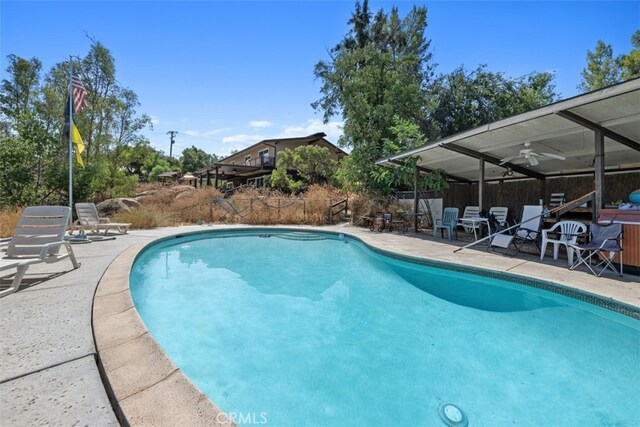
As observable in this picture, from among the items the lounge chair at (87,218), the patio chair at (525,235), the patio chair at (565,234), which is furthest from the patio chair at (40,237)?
the patio chair at (565,234)

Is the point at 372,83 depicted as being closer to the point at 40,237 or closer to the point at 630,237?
the point at 630,237

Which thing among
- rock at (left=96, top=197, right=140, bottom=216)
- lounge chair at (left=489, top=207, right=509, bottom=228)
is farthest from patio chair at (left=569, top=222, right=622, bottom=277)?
rock at (left=96, top=197, right=140, bottom=216)

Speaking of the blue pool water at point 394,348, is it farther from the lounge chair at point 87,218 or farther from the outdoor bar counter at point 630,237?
the lounge chair at point 87,218

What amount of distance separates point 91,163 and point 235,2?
9246mm

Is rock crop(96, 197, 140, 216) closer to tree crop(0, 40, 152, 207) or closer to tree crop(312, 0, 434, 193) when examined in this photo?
tree crop(0, 40, 152, 207)

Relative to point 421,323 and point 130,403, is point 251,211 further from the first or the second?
point 130,403

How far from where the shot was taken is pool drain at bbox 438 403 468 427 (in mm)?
2098

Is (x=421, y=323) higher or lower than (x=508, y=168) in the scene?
lower

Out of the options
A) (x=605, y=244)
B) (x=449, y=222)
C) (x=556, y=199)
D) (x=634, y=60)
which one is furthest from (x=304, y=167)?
(x=634, y=60)

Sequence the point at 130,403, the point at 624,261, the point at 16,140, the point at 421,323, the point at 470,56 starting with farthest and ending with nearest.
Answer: the point at 470,56, the point at 16,140, the point at 624,261, the point at 421,323, the point at 130,403

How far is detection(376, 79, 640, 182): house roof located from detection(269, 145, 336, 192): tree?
8.10 m

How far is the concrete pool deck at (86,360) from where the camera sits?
5.02 ft

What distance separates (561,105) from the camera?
4.76m

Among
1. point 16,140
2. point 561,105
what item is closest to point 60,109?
point 16,140
